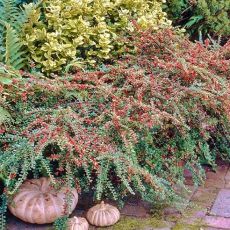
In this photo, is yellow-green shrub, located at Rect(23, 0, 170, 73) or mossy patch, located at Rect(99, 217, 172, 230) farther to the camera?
yellow-green shrub, located at Rect(23, 0, 170, 73)

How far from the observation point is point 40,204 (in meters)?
3.26

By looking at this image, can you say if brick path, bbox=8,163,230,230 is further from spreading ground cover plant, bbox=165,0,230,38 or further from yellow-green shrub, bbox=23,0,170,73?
spreading ground cover plant, bbox=165,0,230,38

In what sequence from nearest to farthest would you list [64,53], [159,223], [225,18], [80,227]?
[80,227], [159,223], [64,53], [225,18]

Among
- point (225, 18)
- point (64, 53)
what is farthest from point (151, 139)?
point (225, 18)

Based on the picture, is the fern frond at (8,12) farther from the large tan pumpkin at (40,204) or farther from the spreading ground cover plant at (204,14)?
the spreading ground cover plant at (204,14)

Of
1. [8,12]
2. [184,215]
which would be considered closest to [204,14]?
[8,12]

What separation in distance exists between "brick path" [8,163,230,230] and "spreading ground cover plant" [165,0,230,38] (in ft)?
7.72

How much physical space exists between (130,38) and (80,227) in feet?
6.52

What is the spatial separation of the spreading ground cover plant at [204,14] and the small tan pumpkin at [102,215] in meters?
2.84

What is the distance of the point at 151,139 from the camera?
3.50 metres

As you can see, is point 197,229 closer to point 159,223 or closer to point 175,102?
point 159,223

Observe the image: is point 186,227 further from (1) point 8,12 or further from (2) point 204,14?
(2) point 204,14

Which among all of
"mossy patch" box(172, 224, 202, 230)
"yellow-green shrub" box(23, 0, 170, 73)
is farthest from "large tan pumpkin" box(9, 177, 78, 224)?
"yellow-green shrub" box(23, 0, 170, 73)

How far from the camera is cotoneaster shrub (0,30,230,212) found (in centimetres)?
320
